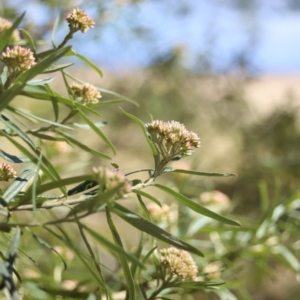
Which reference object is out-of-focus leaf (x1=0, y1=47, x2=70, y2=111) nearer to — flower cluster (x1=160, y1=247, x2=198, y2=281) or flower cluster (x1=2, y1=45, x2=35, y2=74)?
→ flower cluster (x1=2, y1=45, x2=35, y2=74)

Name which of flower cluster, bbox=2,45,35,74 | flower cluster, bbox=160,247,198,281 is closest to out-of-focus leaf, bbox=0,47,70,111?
flower cluster, bbox=2,45,35,74

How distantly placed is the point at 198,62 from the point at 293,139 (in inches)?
12.8

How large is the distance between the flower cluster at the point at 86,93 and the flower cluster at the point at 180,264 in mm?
100

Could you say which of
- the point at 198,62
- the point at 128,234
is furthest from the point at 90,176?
the point at 198,62

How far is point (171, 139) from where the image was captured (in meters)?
0.26

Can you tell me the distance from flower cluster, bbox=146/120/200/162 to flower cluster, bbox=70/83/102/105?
60mm

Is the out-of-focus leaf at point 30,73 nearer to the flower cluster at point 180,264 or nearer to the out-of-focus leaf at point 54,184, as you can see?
the out-of-focus leaf at point 54,184

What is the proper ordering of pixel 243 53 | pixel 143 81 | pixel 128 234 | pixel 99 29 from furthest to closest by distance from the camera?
pixel 143 81 < pixel 243 53 < pixel 128 234 < pixel 99 29

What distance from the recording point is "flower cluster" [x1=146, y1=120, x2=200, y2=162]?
0.26 metres

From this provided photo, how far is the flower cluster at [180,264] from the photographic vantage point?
307 millimetres

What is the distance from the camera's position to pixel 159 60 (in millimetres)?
1369

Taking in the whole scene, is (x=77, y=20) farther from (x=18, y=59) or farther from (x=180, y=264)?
(x=180, y=264)

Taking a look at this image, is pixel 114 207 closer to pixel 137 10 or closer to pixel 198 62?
pixel 137 10

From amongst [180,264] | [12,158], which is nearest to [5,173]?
[12,158]
